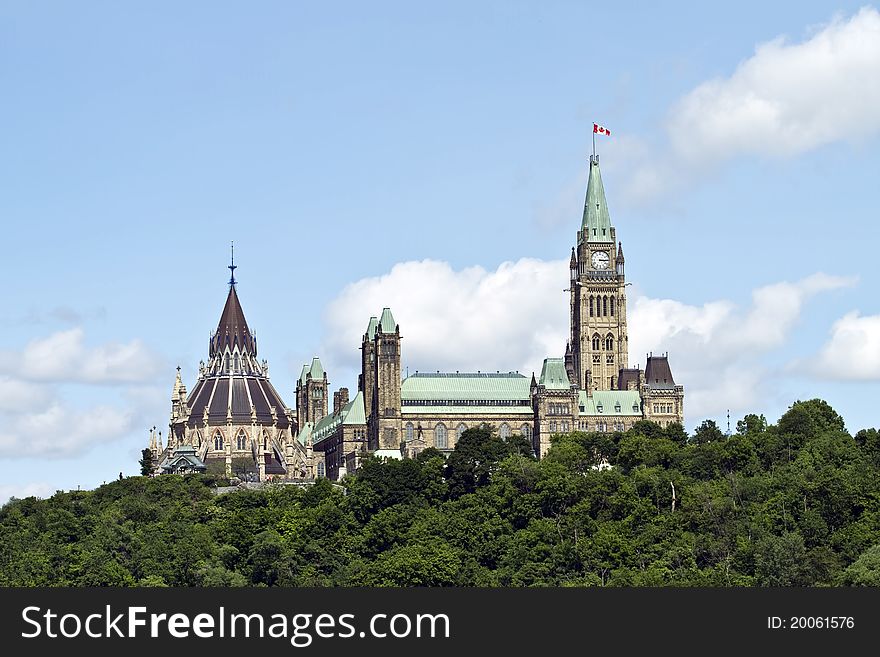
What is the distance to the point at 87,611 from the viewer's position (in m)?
79.7

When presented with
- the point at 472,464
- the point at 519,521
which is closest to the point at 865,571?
the point at 519,521

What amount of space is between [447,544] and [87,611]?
6354 centimetres

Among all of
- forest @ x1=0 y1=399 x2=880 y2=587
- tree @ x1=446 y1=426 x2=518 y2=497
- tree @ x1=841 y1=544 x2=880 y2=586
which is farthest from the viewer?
tree @ x1=446 y1=426 x2=518 y2=497

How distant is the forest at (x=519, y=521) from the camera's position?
13262 centimetres

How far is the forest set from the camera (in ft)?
435

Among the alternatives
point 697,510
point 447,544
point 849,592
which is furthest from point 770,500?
point 849,592

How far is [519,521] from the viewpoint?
491 ft

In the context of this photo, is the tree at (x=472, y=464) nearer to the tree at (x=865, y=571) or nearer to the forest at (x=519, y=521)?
the forest at (x=519, y=521)

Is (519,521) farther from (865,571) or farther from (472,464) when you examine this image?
(865,571)

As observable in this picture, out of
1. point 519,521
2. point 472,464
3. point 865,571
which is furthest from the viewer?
point 472,464

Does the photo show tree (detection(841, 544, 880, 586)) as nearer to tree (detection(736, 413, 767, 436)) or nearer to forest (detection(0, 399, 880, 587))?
forest (detection(0, 399, 880, 587))

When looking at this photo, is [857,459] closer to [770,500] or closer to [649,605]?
[770,500]

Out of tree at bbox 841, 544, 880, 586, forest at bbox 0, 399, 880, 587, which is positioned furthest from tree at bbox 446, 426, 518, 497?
tree at bbox 841, 544, 880, 586

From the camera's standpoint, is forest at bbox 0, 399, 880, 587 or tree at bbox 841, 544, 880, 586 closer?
tree at bbox 841, 544, 880, 586
